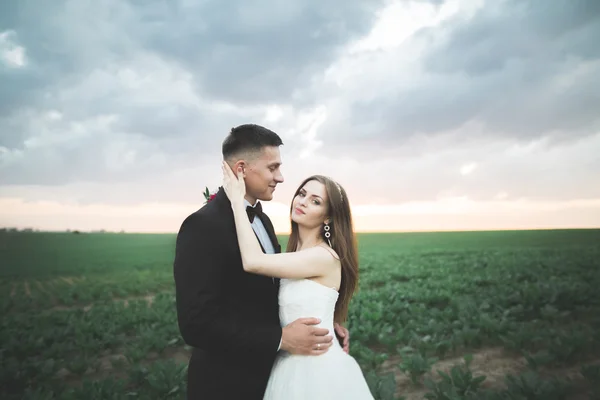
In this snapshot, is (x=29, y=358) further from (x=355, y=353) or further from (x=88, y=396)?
(x=355, y=353)

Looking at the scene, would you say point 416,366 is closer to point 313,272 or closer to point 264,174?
point 313,272

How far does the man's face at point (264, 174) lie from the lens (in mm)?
2797

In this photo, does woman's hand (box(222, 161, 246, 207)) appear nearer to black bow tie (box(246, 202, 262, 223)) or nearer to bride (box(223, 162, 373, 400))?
bride (box(223, 162, 373, 400))

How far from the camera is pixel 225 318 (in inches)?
87.7

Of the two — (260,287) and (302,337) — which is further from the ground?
(260,287)

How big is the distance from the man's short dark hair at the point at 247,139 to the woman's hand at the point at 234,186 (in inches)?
5.5

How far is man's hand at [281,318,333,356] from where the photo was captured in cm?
244

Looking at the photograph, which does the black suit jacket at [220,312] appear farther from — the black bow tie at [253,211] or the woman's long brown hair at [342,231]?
the woman's long brown hair at [342,231]

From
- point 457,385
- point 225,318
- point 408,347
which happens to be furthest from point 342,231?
Answer: point 408,347

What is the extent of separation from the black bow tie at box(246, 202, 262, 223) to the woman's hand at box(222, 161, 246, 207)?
0.24 m

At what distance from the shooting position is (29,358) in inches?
267

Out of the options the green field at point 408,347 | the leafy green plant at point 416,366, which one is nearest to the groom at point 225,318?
the green field at point 408,347

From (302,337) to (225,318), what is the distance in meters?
0.51

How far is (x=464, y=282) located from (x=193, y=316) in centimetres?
1271
